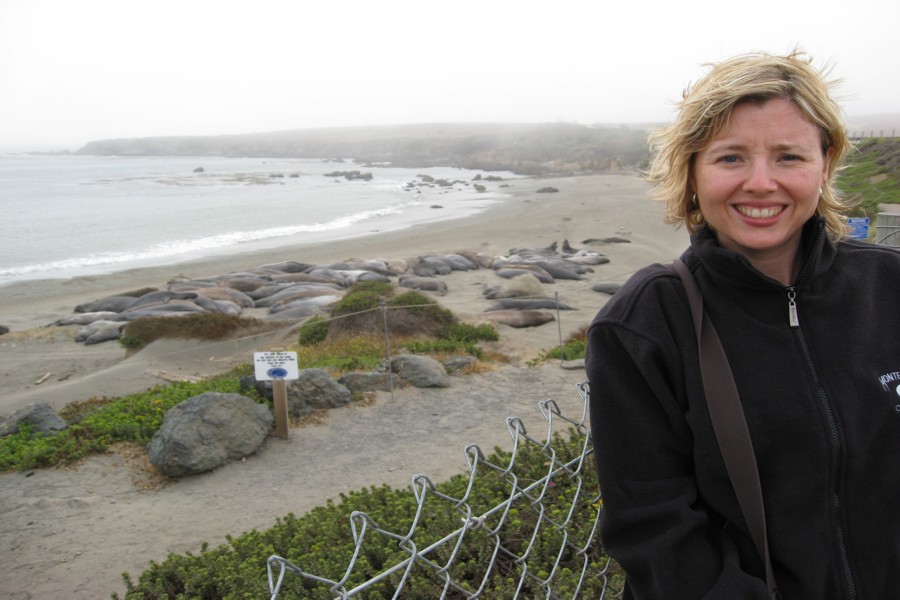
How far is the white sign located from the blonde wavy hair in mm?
6220

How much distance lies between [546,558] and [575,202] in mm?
39401

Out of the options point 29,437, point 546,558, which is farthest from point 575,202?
point 546,558

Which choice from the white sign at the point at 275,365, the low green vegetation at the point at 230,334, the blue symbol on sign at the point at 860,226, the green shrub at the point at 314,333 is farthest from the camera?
the green shrub at the point at 314,333

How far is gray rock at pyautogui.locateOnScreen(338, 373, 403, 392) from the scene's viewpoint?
9.63m

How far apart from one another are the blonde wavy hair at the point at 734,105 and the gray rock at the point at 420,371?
784 centimetres

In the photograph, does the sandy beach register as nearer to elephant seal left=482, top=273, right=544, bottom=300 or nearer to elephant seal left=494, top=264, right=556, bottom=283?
elephant seal left=482, top=273, right=544, bottom=300

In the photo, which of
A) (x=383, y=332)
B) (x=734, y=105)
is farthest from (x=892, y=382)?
(x=383, y=332)

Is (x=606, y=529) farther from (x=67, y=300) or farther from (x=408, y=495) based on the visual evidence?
(x=67, y=300)

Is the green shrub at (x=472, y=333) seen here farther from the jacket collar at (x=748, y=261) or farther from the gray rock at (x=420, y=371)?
the jacket collar at (x=748, y=261)

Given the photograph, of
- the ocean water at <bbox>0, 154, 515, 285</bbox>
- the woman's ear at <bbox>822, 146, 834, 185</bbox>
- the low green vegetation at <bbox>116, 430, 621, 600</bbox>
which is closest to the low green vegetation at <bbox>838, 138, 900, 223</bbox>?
the ocean water at <bbox>0, 154, 515, 285</bbox>

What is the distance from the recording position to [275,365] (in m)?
7.80

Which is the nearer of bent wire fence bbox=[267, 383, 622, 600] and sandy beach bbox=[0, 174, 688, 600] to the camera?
bent wire fence bbox=[267, 383, 622, 600]

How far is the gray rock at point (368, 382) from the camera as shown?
9633 mm

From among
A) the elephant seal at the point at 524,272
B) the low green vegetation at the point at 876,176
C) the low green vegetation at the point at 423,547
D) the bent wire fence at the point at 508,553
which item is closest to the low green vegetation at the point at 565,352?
the low green vegetation at the point at 423,547
